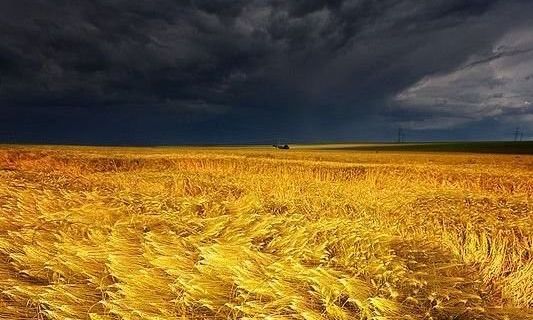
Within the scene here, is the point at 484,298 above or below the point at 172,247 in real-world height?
below

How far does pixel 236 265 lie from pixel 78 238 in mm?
1823

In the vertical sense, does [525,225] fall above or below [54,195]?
below

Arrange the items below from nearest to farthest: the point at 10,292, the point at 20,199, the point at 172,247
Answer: the point at 10,292 → the point at 172,247 → the point at 20,199

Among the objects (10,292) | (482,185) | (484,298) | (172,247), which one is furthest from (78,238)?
(482,185)

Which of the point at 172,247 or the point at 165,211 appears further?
the point at 165,211

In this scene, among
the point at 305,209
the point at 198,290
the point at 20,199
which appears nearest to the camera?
the point at 198,290

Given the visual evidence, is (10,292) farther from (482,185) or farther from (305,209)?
(482,185)

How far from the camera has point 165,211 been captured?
5332mm

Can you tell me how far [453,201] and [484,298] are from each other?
5.83 m

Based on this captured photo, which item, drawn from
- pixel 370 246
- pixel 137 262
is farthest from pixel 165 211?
pixel 370 246

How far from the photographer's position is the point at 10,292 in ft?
12.0

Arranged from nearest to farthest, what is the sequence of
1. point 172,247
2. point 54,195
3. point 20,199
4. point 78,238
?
point 172,247
point 78,238
point 20,199
point 54,195

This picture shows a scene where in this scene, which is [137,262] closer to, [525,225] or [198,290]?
[198,290]

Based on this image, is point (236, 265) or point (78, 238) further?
point (78, 238)
